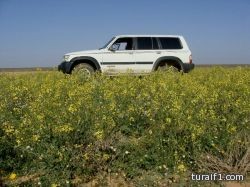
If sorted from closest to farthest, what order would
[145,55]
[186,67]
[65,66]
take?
[65,66], [145,55], [186,67]

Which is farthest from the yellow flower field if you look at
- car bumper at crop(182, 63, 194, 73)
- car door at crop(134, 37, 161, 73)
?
car bumper at crop(182, 63, 194, 73)

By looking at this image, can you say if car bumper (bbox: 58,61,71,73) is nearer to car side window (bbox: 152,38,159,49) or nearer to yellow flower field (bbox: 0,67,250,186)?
car side window (bbox: 152,38,159,49)

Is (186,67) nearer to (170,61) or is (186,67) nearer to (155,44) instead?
(170,61)

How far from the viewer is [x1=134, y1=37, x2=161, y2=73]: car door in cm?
1384

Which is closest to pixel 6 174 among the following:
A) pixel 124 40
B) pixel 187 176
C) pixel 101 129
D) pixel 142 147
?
pixel 101 129

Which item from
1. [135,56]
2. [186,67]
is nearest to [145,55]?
[135,56]

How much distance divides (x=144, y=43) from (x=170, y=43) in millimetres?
968

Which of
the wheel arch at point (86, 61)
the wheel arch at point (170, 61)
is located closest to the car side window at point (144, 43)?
the wheel arch at point (170, 61)

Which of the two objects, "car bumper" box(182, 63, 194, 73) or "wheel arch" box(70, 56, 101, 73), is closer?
"wheel arch" box(70, 56, 101, 73)

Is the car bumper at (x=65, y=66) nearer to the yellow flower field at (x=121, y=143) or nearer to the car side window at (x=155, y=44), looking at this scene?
the car side window at (x=155, y=44)

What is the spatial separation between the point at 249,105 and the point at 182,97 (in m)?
1.25

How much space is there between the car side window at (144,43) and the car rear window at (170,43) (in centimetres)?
44

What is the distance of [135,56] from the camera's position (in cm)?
1384

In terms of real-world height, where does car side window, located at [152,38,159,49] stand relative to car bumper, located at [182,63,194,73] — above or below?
above
